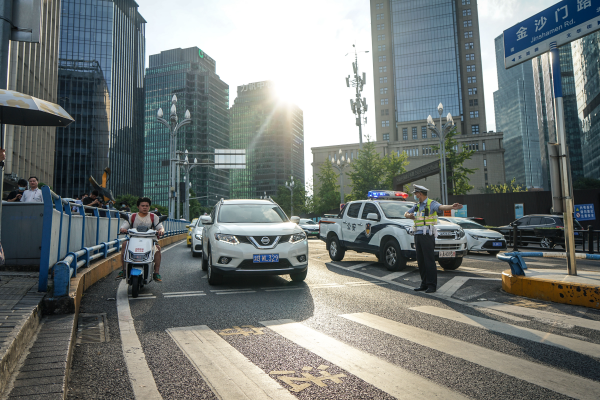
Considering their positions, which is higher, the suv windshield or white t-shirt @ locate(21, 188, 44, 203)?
white t-shirt @ locate(21, 188, 44, 203)

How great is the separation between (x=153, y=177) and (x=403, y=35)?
262ft

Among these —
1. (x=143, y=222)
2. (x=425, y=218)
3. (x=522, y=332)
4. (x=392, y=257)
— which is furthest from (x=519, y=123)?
(x=522, y=332)

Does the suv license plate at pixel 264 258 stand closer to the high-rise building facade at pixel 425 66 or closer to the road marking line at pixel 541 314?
the road marking line at pixel 541 314

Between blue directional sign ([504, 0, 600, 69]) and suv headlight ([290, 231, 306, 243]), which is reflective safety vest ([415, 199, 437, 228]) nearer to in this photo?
suv headlight ([290, 231, 306, 243])

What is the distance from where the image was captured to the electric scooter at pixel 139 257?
21.4 ft

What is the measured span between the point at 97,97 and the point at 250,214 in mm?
85495

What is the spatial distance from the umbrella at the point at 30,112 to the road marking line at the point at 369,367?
4.35 m

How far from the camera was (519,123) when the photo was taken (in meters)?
171

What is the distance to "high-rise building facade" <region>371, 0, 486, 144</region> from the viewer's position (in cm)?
9700

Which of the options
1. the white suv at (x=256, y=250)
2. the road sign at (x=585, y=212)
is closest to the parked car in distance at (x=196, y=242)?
the white suv at (x=256, y=250)

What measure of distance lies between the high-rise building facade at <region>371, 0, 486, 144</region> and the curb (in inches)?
3705

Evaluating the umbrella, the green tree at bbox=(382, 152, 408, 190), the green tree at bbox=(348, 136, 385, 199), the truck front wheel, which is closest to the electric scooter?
the umbrella

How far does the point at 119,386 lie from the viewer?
2932 millimetres

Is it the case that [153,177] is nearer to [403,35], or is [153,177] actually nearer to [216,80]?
[216,80]
